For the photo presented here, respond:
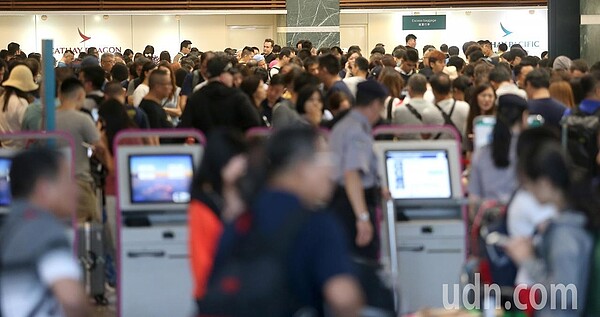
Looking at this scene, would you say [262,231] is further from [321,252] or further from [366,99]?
[366,99]

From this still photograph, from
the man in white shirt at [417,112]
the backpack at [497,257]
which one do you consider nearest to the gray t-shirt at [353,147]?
the backpack at [497,257]

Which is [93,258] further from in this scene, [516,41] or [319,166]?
[516,41]

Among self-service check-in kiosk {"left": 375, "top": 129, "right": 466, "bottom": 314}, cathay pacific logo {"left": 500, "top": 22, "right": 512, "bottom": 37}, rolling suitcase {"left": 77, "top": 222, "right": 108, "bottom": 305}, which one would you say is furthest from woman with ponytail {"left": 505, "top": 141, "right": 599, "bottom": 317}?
cathay pacific logo {"left": 500, "top": 22, "right": 512, "bottom": 37}

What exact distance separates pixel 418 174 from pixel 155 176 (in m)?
1.76

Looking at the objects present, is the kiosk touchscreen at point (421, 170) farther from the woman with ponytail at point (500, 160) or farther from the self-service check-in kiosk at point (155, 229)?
the self-service check-in kiosk at point (155, 229)

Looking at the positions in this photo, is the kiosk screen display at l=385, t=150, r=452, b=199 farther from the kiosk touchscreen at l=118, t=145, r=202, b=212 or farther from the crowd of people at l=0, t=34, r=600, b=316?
the kiosk touchscreen at l=118, t=145, r=202, b=212

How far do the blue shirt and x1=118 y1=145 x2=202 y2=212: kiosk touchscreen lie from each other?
3653 mm

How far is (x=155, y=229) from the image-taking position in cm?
799

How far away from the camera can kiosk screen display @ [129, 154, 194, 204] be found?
Answer: 26.0 feet

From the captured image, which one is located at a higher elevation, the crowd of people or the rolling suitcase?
the crowd of people

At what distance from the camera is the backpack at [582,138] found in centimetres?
903

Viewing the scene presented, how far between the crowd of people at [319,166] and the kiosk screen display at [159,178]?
95cm

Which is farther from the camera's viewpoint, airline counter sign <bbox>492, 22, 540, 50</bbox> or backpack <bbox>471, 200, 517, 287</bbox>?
airline counter sign <bbox>492, 22, 540, 50</bbox>

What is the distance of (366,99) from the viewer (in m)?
8.05
